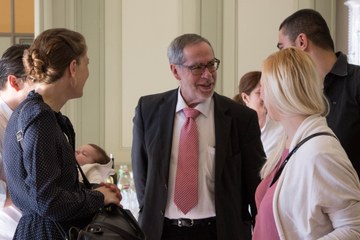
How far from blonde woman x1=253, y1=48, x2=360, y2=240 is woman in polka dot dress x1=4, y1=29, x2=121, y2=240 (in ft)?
1.82

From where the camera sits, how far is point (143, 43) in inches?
200

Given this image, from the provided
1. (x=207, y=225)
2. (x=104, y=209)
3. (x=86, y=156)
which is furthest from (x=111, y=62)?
(x=104, y=209)

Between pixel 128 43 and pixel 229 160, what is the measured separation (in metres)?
2.90

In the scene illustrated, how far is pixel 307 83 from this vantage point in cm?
171

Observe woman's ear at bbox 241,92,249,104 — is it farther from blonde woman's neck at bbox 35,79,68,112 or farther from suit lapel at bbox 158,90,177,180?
blonde woman's neck at bbox 35,79,68,112

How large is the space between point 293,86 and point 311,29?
995 mm

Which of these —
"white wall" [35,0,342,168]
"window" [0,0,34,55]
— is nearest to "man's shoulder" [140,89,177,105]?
"white wall" [35,0,342,168]

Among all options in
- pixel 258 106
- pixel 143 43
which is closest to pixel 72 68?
pixel 258 106

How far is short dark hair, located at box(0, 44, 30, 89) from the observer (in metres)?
2.45

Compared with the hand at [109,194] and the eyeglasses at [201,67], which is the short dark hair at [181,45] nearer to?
the eyeglasses at [201,67]

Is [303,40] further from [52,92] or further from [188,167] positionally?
[52,92]

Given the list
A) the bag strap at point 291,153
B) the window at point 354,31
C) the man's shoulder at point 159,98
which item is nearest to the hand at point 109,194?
the bag strap at point 291,153

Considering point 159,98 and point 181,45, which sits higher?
point 181,45

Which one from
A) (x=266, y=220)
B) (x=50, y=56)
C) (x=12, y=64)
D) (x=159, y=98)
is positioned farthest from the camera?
(x=159, y=98)
